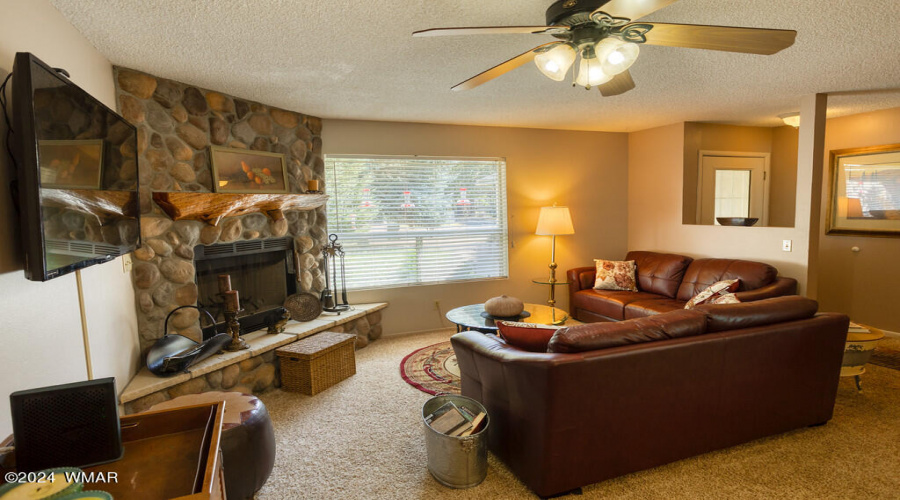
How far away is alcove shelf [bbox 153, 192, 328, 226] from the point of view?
2717 millimetres

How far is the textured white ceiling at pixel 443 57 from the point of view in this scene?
1.96m

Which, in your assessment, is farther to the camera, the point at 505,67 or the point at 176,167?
the point at 176,167

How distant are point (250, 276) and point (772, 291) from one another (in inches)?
171

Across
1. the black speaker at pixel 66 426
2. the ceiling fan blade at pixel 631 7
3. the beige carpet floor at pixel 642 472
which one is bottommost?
the beige carpet floor at pixel 642 472

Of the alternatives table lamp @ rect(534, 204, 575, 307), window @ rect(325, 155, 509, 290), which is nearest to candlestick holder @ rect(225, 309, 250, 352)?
window @ rect(325, 155, 509, 290)

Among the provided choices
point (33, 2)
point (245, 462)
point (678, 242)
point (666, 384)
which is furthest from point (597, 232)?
point (33, 2)

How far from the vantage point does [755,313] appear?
2.29 meters

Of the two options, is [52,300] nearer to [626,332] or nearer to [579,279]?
[626,332]

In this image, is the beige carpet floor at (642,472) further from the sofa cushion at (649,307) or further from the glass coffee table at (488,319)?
the sofa cushion at (649,307)

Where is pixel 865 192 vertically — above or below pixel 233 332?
above

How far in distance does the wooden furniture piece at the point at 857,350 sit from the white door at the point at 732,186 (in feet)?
7.71

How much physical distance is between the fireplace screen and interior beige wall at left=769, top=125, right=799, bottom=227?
18.5ft

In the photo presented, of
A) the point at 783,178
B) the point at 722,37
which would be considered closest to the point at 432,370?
the point at 722,37

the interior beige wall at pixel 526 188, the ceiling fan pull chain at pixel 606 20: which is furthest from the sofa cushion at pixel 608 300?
the ceiling fan pull chain at pixel 606 20
